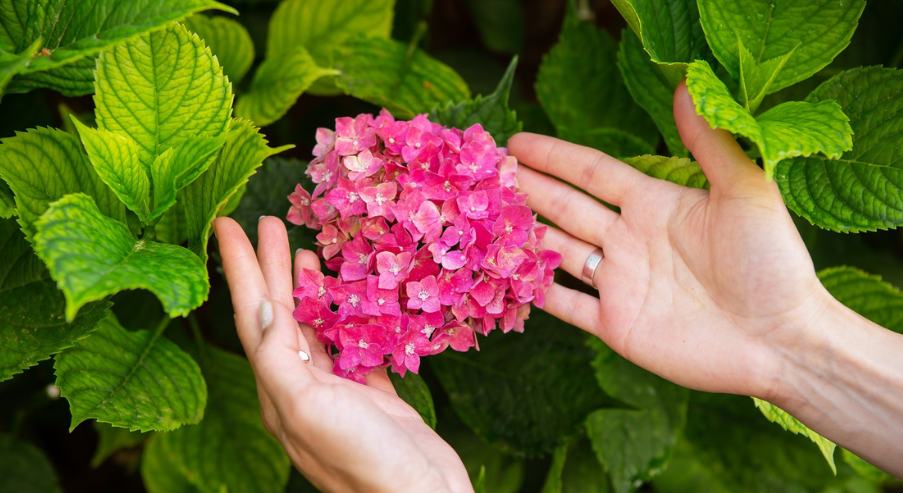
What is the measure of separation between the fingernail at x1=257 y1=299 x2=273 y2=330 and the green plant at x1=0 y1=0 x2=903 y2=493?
155 mm

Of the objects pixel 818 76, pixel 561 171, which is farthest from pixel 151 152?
pixel 818 76

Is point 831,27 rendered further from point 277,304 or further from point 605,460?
point 277,304

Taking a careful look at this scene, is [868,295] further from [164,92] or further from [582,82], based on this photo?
[164,92]

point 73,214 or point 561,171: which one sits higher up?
point 73,214

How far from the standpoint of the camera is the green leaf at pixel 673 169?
4.50ft

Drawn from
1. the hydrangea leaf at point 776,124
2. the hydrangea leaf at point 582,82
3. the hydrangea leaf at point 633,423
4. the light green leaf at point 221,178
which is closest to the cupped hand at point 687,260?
the hydrangea leaf at point 776,124

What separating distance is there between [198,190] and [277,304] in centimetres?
29

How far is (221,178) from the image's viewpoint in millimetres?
1145

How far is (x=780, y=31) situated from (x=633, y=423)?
40.9 inches

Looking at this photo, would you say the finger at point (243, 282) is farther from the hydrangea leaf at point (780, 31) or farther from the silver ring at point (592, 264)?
the hydrangea leaf at point (780, 31)

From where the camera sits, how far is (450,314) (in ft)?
4.09

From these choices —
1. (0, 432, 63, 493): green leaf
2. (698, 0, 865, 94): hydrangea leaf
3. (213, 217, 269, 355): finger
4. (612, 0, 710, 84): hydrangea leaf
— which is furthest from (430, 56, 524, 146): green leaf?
(0, 432, 63, 493): green leaf

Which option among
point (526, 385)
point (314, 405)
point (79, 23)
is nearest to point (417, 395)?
point (526, 385)

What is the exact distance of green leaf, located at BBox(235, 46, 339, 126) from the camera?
155cm
